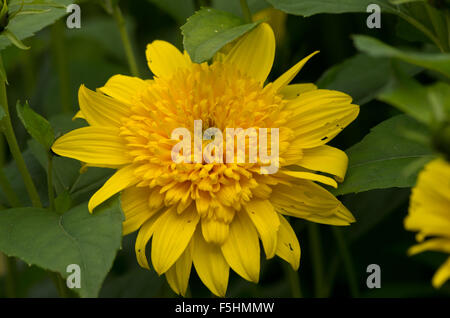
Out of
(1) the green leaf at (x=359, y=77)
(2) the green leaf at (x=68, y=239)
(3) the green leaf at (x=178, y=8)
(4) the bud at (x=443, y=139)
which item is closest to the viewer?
(4) the bud at (x=443, y=139)

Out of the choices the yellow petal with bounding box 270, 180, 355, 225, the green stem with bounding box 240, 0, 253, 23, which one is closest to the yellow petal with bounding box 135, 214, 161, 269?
the yellow petal with bounding box 270, 180, 355, 225

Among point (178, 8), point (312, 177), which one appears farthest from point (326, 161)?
point (178, 8)

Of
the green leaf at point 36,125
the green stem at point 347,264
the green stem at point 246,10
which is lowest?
the green stem at point 347,264

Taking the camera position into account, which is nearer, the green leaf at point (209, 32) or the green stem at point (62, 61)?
the green leaf at point (209, 32)

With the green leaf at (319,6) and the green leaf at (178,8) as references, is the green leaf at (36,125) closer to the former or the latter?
the green leaf at (319,6)

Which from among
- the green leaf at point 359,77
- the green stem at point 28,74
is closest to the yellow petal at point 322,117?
the green leaf at point 359,77

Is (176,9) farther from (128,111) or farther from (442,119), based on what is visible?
(442,119)
